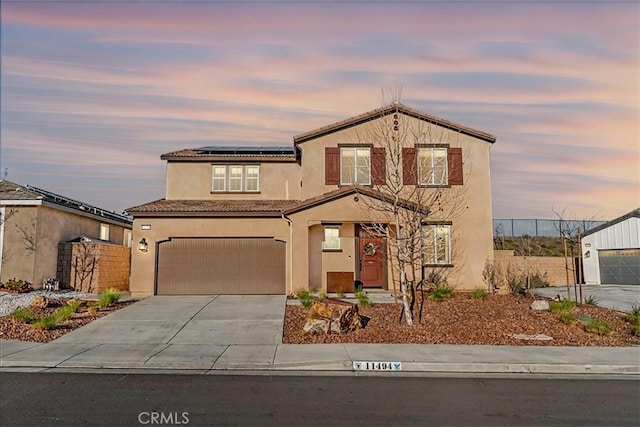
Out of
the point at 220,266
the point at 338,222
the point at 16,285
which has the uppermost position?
the point at 338,222

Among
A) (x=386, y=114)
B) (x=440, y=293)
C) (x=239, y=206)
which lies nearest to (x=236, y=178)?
(x=239, y=206)

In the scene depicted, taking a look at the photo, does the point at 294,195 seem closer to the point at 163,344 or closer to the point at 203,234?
the point at 203,234

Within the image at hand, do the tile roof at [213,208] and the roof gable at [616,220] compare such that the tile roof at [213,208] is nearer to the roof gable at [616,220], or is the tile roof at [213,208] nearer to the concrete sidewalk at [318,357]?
the concrete sidewalk at [318,357]

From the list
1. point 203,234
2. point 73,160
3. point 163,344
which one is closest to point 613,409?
point 163,344

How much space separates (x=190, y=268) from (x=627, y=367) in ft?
47.2

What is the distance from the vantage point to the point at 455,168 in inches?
733

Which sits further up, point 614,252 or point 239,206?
point 239,206

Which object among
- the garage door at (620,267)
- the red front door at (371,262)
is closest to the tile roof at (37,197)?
the red front door at (371,262)

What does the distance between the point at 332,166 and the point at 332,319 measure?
8690mm

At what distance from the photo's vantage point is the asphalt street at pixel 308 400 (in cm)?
591

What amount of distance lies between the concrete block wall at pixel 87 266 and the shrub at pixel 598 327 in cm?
1690

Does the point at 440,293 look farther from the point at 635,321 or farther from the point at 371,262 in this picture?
the point at 635,321

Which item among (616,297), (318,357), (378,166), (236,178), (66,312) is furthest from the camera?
(236,178)

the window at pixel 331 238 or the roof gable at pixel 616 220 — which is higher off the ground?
the roof gable at pixel 616 220
